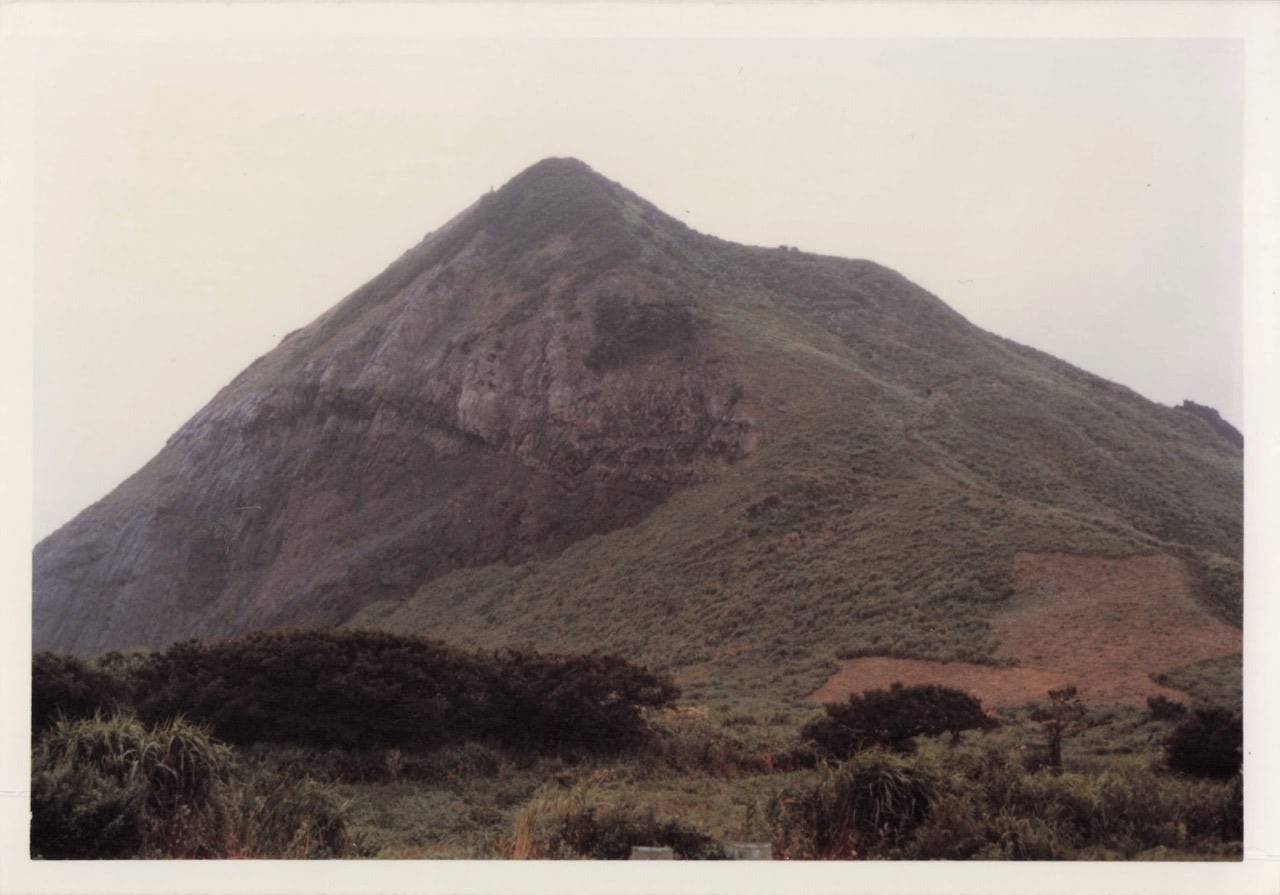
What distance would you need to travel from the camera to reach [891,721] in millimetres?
15102

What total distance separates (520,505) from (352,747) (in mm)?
27272

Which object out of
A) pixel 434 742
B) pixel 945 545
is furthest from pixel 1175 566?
pixel 434 742

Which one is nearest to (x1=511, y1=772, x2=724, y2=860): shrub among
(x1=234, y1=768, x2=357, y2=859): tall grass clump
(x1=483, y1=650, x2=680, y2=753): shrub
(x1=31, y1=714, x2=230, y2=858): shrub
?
(x1=234, y1=768, x2=357, y2=859): tall grass clump

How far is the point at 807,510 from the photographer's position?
1390 inches

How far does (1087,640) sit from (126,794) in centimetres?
1981

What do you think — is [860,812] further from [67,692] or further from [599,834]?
[67,692]

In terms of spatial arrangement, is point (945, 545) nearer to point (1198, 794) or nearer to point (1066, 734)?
point (1066, 734)

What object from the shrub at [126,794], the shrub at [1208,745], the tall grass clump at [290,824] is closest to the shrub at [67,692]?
the shrub at [126,794]

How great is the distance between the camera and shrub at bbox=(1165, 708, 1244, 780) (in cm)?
1344

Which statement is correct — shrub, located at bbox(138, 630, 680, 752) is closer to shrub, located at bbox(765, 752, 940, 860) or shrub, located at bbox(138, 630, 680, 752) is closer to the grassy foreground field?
the grassy foreground field

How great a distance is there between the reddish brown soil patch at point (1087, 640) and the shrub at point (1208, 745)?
6.74m

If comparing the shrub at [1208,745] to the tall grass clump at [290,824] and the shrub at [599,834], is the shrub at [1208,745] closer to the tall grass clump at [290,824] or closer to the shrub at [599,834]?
the shrub at [599,834]

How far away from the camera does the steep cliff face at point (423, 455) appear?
133 feet

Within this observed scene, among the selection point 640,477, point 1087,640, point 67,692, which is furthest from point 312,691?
point 640,477
